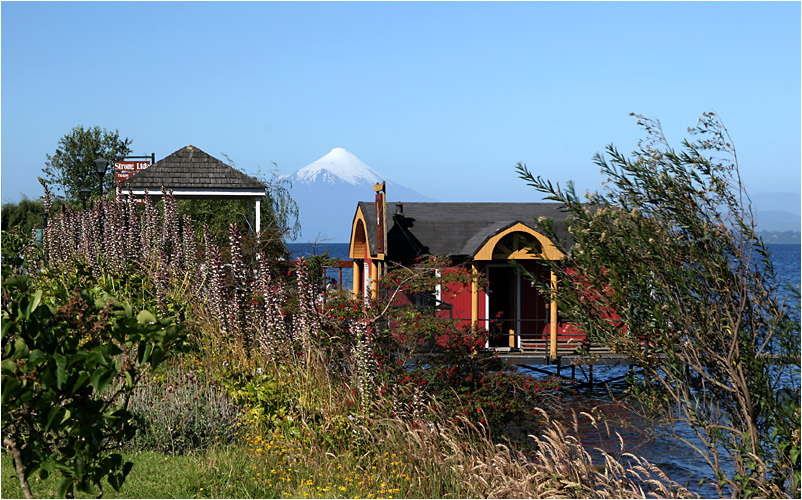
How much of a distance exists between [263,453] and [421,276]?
3956mm

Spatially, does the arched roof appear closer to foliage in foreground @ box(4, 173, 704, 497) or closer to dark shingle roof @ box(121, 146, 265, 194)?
dark shingle roof @ box(121, 146, 265, 194)

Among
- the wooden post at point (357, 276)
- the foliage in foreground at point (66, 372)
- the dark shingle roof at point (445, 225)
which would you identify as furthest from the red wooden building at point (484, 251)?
the foliage in foreground at point (66, 372)

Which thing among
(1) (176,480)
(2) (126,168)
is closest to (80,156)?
(2) (126,168)

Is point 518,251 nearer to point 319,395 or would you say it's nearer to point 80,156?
point 319,395

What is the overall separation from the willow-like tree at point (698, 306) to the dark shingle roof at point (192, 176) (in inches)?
719

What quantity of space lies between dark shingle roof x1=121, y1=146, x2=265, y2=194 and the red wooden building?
13.7 feet

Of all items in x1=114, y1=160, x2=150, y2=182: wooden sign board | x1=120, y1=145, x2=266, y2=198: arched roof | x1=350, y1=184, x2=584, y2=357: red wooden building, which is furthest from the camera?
x1=114, y1=160, x2=150, y2=182: wooden sign board

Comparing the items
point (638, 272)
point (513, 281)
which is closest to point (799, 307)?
point (638, 272)

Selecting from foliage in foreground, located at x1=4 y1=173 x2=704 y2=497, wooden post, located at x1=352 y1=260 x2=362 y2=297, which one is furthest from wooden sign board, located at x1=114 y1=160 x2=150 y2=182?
foliage in foreground, located at x1=4 y1=173 x2=704 y2=497

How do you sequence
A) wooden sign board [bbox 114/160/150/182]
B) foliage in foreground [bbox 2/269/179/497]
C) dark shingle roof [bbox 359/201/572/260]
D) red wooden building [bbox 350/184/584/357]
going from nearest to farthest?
foliage in foreground [bbox 2/269/179/497] < red wooden building [bbox 350/184/584/357] < dark shingle roof [bbox 359/201/572/260] < wooden sign board [bbox 114/160/150/182]

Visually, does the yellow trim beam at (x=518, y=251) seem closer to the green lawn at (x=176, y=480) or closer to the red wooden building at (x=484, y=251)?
the red wooden building at (x=484, y=251)

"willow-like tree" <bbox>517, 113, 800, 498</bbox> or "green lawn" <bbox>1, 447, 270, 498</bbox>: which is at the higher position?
"willow-like tree" <bbox>517, 113, 800, 498</bbox>

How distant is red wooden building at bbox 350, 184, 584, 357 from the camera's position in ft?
65.0

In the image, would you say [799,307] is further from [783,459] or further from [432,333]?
[432,333]
